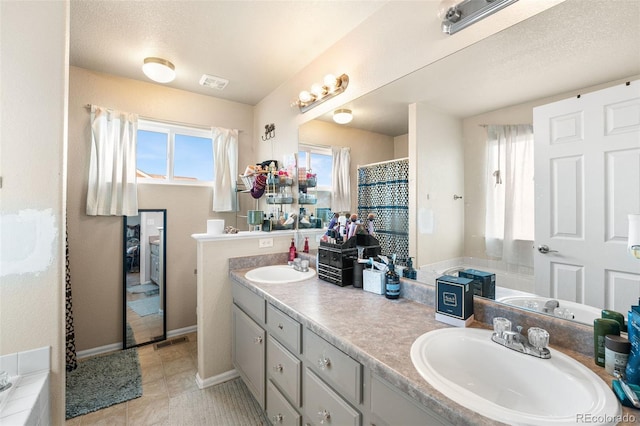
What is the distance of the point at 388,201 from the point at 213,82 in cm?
217

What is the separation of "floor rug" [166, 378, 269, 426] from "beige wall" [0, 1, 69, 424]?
30.2 inches

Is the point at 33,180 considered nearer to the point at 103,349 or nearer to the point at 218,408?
the point at 218,408

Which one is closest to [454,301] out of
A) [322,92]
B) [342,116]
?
[342,116]

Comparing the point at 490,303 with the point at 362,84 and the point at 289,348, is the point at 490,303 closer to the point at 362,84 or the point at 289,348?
the point at 289,348

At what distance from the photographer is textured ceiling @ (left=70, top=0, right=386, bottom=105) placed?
1709 millimetres

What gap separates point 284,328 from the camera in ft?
4.60

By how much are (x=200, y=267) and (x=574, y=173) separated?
7.08ft

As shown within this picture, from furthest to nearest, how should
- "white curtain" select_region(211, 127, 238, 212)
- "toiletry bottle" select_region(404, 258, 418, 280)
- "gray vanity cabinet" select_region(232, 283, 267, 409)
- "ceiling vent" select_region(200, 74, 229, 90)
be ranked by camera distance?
1. "white curtain" select_region(211, 127, 238, 212)
2. "ceiling vent" select_region(200, 74, 229, 90)
3. "gray vanity cabinet" select_region(232, 283, 267, 409)
4. "toiletry bottle" select_region(404, 258, 418, 280)

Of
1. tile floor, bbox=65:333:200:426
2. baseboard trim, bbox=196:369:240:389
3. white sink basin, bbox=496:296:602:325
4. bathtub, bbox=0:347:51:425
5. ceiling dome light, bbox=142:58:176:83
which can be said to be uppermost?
ceiling dome light, bbox=142:58:176:83

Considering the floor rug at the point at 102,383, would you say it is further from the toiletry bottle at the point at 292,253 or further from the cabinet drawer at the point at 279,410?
the toiletry bottle at the point at 292,253

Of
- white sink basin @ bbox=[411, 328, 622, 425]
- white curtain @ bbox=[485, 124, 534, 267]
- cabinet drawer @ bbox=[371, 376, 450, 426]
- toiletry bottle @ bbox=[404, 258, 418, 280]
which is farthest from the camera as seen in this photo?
toiletry bottle @ bbox=[404, 258, 418, 280]

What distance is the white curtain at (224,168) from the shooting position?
304 centimetres

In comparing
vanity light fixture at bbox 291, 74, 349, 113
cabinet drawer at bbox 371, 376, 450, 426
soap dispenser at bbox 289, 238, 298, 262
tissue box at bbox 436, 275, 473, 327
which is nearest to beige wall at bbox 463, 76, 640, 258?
tissue box at bbox 436, 275, 473, 327

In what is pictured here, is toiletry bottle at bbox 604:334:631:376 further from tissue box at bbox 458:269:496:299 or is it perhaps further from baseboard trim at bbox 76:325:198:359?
baseboard trim at bbox 76:325:198:359
